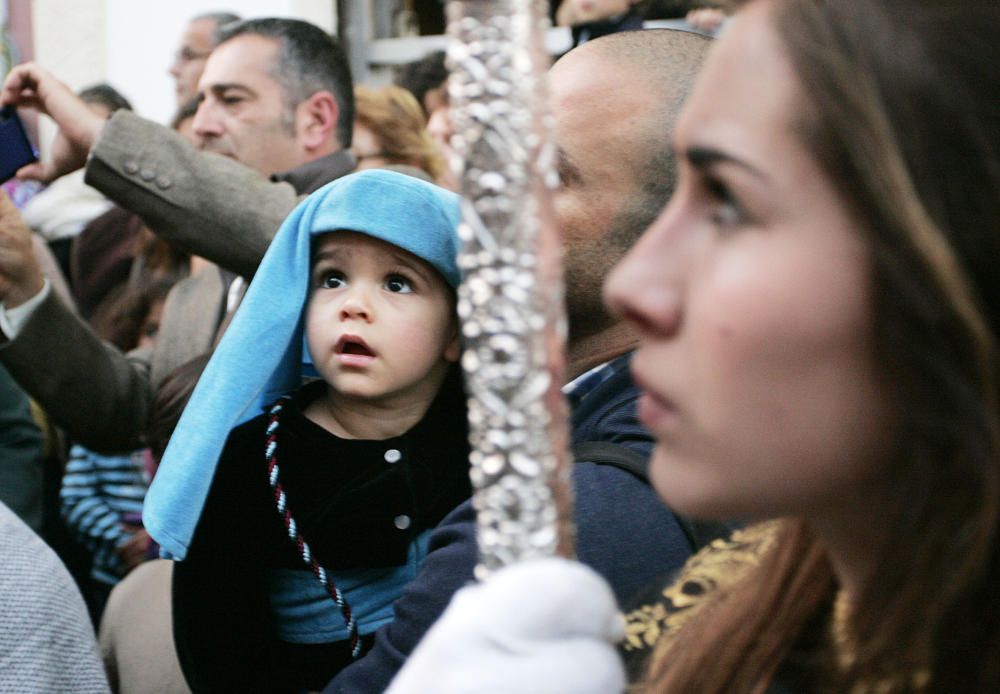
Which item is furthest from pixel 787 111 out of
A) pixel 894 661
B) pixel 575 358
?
pixel 575 358

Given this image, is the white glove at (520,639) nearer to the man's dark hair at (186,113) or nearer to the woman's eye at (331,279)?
the woman's eye at (331,279)

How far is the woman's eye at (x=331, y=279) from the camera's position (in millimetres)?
2219

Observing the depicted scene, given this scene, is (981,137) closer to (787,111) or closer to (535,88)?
(787,111)

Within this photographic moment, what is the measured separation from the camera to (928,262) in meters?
0.89

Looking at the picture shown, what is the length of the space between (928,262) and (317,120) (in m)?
2.89

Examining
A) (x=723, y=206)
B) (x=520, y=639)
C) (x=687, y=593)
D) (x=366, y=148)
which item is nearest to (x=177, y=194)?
(x=366, y=148)

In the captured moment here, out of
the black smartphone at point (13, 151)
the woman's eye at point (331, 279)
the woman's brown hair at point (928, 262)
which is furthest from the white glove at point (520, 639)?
the black smartphone at point (13, 151)

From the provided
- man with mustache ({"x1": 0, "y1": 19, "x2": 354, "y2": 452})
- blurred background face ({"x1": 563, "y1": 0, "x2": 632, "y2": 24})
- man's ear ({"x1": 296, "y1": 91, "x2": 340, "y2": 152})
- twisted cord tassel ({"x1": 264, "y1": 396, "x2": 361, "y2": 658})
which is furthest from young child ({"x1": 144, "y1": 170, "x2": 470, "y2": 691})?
blurred background face ({"x1": 563, "y1": 0, "x2": 632, "y2": 24})

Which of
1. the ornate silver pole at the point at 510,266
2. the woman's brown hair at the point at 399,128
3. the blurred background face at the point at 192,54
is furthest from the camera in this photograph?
the blurred background face at the point at 192,54

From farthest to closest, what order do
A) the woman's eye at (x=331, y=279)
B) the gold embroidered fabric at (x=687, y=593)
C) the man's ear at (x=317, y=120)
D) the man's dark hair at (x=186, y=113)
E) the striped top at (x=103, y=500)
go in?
the man's dark hair at (x=186, y=113), the man's ear at (x=317, y=120), the striped top at (x=103, y=500), the woman's eye at (x=331, y=279), the gold embroidered fabric at (x=687, y=593)

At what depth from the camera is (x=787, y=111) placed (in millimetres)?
943

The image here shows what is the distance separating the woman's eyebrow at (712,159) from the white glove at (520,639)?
32 centimetres

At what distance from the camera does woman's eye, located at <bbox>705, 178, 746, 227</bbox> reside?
964 millimetres

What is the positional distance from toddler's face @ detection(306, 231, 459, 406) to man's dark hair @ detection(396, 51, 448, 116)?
2.60 meters
